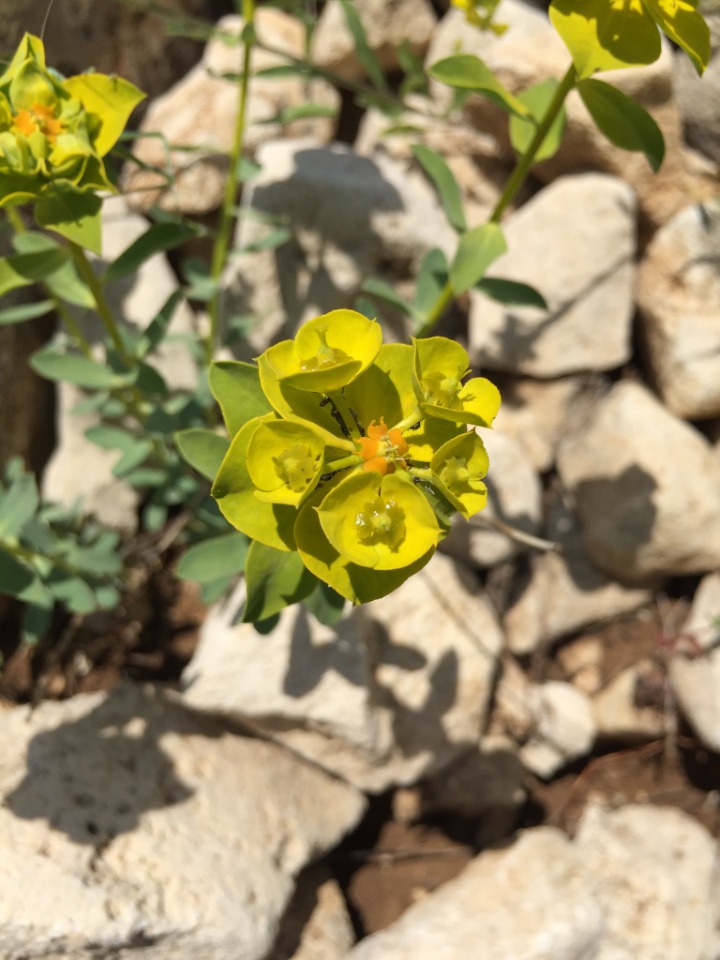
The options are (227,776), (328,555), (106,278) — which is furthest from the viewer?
(227,776)

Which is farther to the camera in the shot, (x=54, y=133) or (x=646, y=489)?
(x=646, y=489)

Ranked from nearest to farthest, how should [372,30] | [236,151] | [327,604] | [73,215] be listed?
[73,215]
[327,604]
[236,151]
[372,30]

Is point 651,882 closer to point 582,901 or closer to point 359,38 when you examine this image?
point 582,901

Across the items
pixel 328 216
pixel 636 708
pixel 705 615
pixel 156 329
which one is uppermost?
pixel 328 216

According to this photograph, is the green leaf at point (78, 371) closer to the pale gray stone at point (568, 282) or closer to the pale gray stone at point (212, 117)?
the pale gray stone at point (212, 117)

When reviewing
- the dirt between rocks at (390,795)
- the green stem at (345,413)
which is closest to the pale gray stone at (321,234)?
the dirt between rocks at (390,795)

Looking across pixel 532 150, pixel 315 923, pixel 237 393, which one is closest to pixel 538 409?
pixel 532 150

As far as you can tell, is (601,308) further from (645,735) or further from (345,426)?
(345,426)

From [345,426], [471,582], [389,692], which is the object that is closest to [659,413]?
[471,582]
